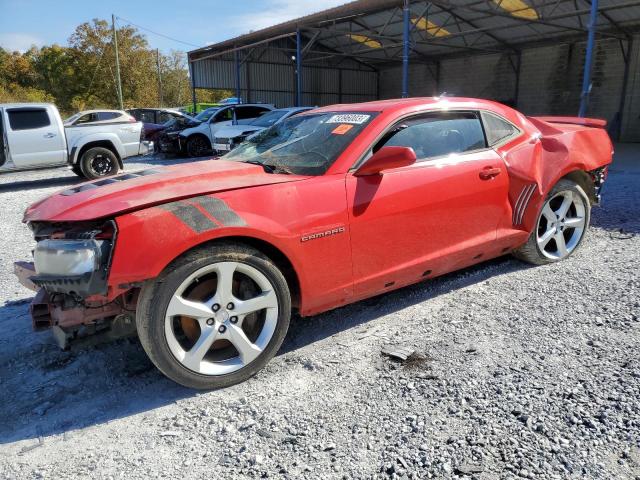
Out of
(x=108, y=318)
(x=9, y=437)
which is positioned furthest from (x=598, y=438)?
(x=9, y=437)

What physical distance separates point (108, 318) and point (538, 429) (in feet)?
7.21

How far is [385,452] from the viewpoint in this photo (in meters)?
2.07

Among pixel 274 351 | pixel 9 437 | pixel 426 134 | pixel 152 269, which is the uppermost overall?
pixel 426 134

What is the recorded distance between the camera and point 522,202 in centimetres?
381

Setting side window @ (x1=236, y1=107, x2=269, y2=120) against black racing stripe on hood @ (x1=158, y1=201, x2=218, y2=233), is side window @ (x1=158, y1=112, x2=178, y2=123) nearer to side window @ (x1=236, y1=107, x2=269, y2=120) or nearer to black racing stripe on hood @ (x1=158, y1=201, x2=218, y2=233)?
side window @ (x1=236, y1=107, x2=269, y2=120)

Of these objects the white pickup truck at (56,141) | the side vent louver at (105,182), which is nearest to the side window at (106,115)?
the white pickup truck at (56,141)

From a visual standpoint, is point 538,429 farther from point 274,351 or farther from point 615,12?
point 615,12

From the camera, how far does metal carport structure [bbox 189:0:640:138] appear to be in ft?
52.4

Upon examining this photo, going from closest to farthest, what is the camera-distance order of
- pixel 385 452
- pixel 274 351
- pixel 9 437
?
pixel 385 452, pixel 9 437, pixel 274 351

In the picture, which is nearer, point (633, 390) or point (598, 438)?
point (598, 438)

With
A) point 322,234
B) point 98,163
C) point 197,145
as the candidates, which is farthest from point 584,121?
point 197,145

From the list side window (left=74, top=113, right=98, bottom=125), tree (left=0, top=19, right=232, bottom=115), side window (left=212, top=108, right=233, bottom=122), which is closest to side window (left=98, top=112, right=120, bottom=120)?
side window (left=74, top=113, right=98, bottom=125)

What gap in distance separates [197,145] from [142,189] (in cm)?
1310

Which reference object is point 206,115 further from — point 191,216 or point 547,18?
point 191,216
